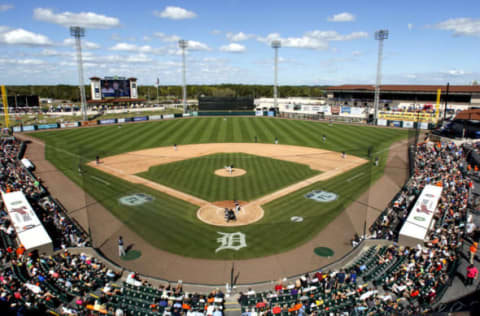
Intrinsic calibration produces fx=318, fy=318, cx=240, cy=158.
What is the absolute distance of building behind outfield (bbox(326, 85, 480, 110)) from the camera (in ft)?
215

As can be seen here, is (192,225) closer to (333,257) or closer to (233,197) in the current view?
(233,197)

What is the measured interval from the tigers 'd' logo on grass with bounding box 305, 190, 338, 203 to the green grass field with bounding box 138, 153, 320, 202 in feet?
8.88

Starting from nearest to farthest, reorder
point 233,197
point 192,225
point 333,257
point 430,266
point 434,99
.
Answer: point 430,266 < point 333,257 < point 192,225 < point 233,197 < point 434,99

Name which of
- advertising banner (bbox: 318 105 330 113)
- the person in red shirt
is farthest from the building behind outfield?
the person in red shirt

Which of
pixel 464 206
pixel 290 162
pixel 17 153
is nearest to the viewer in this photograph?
pixel 464 206

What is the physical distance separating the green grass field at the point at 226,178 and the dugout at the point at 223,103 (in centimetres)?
3942

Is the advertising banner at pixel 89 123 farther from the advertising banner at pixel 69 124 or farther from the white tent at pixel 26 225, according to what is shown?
the white tent at pixel 26 225

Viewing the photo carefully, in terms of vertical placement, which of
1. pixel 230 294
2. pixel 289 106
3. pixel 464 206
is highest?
pixel 289 106

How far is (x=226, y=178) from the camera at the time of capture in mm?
24719

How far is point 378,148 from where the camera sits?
36.0 m

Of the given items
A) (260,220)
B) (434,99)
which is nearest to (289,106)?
(434,99)

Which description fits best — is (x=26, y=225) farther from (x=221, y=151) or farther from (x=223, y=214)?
(x=221, y=151)

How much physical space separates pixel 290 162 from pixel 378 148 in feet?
42.3

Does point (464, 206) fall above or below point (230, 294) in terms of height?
above
